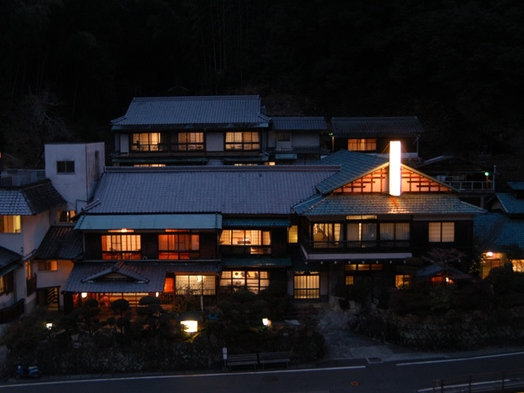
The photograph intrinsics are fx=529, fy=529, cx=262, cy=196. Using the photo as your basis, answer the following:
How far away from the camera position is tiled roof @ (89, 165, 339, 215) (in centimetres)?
2711

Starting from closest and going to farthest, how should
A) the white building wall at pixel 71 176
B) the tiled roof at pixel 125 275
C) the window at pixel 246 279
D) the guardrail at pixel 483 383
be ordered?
1. the guardrail at pixel 483 383
2. the tiled roof at pixel 125 275
3. the window at pixel 246 279
4. the white building wall at pixel 71 176

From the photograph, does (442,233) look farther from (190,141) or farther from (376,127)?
(190,141)

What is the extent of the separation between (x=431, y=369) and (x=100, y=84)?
142 ft

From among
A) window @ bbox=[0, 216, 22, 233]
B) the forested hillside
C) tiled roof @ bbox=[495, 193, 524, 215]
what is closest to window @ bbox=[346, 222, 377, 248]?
tiled roof @ bbox=[495, 193, 524, 215]

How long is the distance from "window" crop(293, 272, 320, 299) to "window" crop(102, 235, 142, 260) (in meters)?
7.91

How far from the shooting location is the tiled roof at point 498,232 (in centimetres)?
2689

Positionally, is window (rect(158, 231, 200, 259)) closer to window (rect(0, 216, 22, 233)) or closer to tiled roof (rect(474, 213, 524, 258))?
window (rect(0, 216, 22, 233))

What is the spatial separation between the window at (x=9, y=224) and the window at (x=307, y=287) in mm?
13608

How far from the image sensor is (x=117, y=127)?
134ft

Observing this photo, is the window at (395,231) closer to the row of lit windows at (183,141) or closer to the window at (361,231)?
the window at (361,231)

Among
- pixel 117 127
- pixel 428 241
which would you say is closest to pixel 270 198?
pixel 428 241

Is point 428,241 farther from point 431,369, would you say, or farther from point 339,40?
→ point 339,40

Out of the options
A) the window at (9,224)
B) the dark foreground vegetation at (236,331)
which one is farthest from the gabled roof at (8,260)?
the dark foreground vegetation at (236,331)

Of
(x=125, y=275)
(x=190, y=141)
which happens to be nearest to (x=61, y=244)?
(x=125, y=275)
